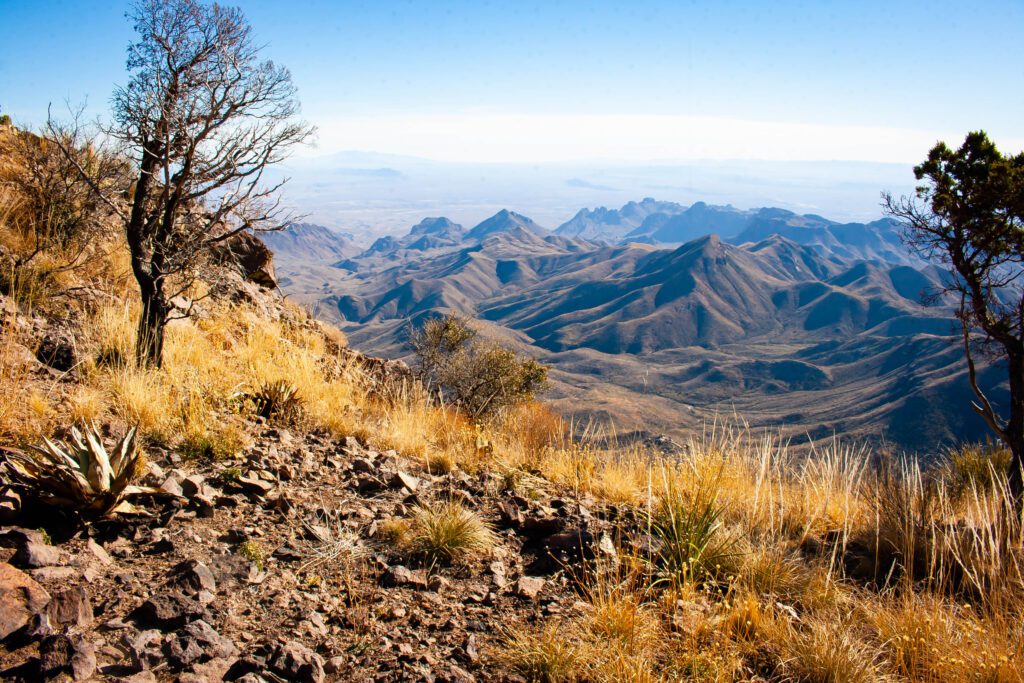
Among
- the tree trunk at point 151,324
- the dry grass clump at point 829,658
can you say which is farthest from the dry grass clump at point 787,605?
the tree trunk at point 151,324

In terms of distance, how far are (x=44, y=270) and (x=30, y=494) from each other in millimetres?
5559

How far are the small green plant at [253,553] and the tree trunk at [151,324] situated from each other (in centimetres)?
354

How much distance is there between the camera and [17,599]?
243 cm

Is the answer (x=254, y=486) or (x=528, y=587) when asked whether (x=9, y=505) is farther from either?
(x=528, y=587)

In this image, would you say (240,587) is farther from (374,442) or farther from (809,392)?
(809,392)

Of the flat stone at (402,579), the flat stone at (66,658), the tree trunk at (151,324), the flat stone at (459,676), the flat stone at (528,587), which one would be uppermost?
the tree trunk at (151,324)

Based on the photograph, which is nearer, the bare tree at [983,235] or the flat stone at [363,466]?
the flat stone at [363,466]

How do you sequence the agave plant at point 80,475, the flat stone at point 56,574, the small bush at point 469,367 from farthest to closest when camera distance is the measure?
the small bush at point 469,367
the agave plant at point 80,475
the flat stone at point 56,574

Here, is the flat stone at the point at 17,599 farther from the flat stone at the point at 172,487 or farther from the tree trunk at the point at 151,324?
the tree trunk at the point at 151,324

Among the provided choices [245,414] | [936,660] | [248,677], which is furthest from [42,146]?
[936,660]

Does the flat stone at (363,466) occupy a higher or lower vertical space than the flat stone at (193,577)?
lower

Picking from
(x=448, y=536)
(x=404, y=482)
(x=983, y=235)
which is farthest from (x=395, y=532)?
(x=983, y=235)

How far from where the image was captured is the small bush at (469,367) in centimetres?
1767

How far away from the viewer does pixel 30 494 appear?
3.20 metres
